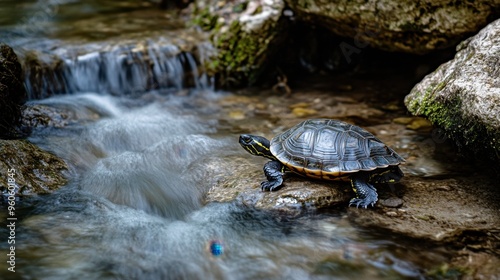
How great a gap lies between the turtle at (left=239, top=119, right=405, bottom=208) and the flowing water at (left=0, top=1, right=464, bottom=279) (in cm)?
31

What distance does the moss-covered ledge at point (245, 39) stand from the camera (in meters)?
6.96

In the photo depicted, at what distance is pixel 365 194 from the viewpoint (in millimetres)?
3609

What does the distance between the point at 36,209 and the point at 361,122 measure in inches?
157

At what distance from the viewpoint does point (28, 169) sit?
416 centimetres

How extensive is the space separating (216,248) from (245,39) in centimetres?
452

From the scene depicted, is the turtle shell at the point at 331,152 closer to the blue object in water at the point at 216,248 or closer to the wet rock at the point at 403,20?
the blue object in water at the point at 216,248

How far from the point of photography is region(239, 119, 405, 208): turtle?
359cm

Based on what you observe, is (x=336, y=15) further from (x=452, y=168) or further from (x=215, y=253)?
(x=215, y=253)

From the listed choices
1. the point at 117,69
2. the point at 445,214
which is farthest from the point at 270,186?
the point at 117,69

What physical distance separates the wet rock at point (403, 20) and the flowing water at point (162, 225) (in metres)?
2.27

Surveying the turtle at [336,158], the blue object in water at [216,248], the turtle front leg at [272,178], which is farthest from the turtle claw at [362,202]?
the blue object in water at [216,248]

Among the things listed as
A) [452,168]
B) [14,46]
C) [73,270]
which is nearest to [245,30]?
[14,46]

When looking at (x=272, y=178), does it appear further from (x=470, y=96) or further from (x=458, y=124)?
(x=470, y=96)

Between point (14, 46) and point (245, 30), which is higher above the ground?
point (245, 30)
